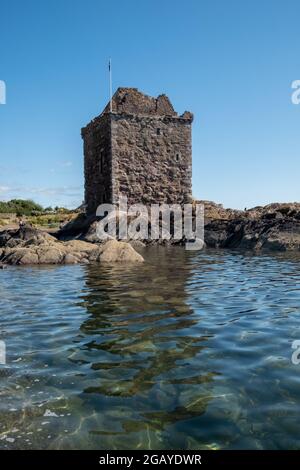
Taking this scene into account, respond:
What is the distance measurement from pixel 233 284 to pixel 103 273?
433 cm

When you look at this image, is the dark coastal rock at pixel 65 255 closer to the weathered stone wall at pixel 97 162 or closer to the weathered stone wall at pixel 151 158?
the weathered stone wall at pixel 151 158

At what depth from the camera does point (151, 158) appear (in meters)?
31.4

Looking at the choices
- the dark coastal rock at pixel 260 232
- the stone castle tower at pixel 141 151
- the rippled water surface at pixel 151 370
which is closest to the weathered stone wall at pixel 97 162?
the stone castle tower at pixel 141 151

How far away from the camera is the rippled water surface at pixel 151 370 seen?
3602 millimetres

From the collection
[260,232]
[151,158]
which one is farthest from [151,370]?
[151,158]

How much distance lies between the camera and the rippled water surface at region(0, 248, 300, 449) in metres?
3.60

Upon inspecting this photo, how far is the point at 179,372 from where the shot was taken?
486 cm

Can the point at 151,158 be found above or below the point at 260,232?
above

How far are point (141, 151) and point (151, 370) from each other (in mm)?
27026

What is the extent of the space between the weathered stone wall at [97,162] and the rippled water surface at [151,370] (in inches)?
852

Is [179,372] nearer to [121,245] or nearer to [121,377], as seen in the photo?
[121,377]

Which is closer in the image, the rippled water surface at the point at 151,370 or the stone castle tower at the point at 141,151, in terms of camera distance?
the rippled water surface at the point at 151,370

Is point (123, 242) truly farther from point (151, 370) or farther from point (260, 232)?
point (151, 370)

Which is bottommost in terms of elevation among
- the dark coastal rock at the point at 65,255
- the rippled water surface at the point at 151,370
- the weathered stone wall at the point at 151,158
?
the rippled water surface at the point at 151,370
